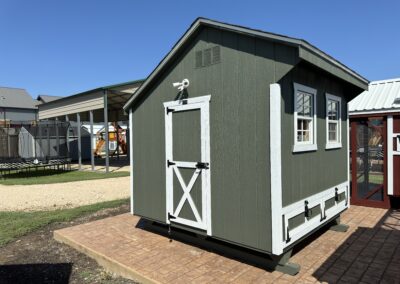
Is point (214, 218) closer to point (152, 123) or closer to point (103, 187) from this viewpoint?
point (152, 123)

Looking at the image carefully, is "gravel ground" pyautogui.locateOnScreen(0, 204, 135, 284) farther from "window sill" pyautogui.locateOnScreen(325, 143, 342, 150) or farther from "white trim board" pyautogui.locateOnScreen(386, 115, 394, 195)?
"white trim board" pyautogui.locateOnScreen(386, 115, 394, 195)

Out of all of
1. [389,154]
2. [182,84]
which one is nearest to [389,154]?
[389,154]

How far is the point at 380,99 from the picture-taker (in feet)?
26.9

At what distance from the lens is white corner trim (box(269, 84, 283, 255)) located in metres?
3.94

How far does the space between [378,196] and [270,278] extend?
605cm

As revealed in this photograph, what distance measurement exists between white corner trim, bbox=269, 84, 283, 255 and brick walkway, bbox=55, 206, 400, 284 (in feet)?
1.82

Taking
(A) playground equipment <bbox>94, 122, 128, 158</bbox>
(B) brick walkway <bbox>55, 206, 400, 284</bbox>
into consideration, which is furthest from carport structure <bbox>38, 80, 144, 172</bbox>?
(B) brick walkway <bbox>55, 206, 400, 284</bbox>

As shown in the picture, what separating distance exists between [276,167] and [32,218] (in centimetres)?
652

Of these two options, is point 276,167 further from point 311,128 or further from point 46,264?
point 46,264

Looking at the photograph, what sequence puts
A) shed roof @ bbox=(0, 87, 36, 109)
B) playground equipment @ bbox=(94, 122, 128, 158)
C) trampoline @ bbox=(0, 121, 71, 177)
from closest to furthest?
1. trampoline @ bbox=(0, 121, 71, 177)
2. playground equipment @ bbox=(94, 122, 128, 158)
3. shed roof @ bbox=(0, 87, 36, 109)

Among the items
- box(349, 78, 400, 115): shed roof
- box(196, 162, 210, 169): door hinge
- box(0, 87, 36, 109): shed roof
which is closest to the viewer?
box(196, 162, 210, 169): door hinge

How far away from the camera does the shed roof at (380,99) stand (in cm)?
759

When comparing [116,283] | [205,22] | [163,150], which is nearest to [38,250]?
[116,283]

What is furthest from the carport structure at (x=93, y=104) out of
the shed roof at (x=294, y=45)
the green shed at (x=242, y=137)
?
the green shed at (x=242, y=137)
